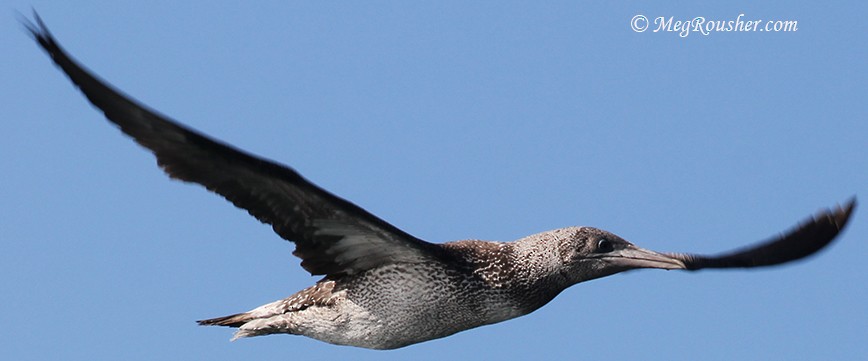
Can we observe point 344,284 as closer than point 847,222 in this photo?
Yes

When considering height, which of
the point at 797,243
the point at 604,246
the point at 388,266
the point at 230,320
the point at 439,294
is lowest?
the point at 439,294

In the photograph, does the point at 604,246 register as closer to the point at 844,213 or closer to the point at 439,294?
the point at 439,294

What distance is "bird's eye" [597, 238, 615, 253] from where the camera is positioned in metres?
12.4

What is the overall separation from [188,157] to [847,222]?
691 centimetres

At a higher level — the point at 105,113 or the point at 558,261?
the point at 105,113

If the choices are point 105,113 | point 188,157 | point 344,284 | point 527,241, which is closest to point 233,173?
point 188,157

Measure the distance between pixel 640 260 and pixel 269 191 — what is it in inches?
147

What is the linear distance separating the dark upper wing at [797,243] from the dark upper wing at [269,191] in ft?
11.4

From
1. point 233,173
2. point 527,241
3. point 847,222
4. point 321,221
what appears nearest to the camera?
point 233,173

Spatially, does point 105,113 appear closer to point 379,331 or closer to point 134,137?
point 134,137

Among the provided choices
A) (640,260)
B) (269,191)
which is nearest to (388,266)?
(269,191)

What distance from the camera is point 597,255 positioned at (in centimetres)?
1244

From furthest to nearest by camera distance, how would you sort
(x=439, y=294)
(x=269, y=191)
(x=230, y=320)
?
(x=230, y=320), (x=439, y=294), (x=269, y=191)

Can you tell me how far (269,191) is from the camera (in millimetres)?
11039
